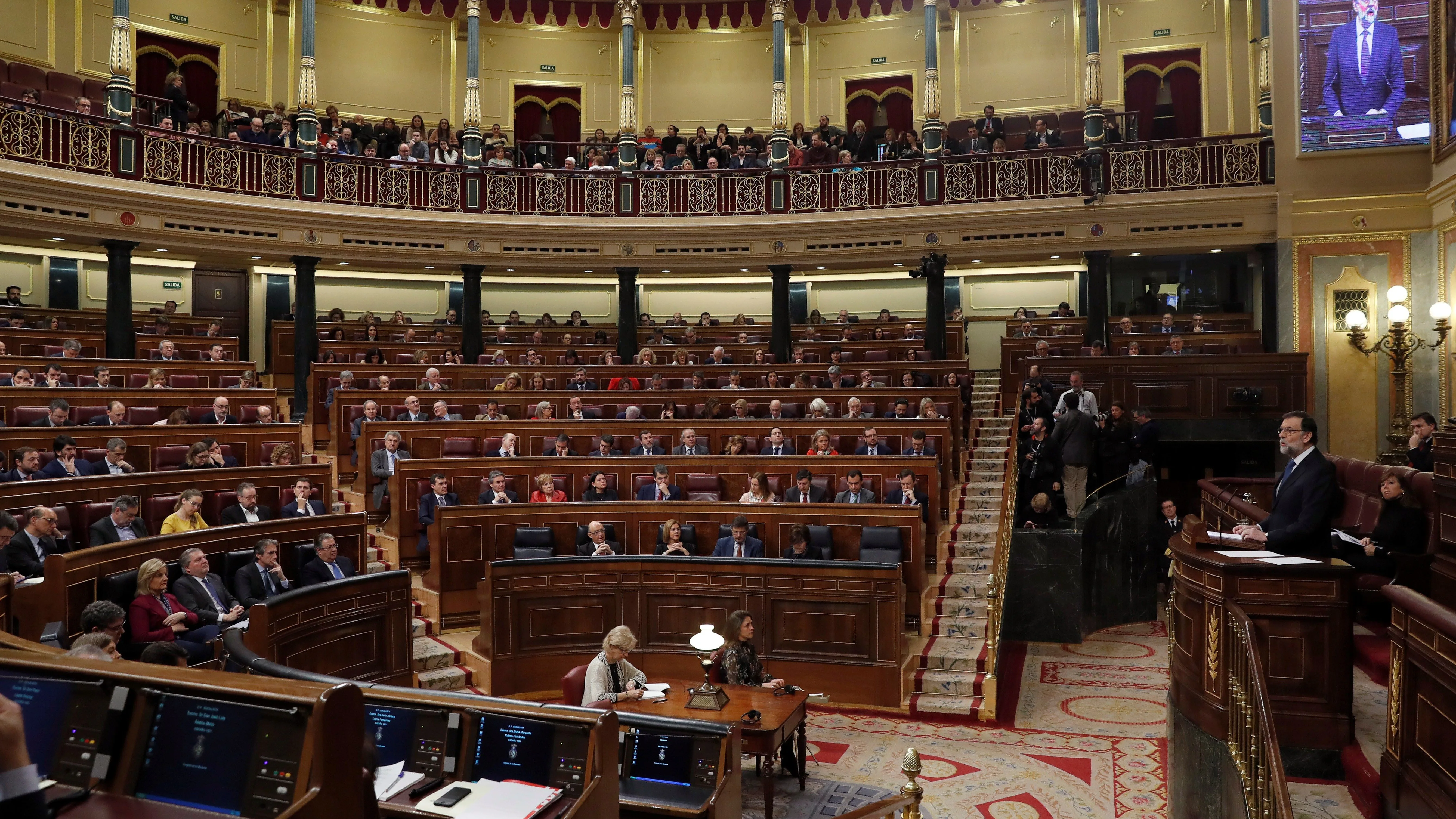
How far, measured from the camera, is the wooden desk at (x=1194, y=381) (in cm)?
1025

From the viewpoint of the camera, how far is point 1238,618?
353 centimetres

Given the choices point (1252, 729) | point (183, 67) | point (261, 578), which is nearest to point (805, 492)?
point (261, 578)

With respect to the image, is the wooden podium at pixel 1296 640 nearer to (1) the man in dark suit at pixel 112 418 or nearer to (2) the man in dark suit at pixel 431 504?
(2) the man in dark suit at pixel 431 504

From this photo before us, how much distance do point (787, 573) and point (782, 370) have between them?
17.6ft

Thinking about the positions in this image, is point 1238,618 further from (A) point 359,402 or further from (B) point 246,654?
(A) point 359,402

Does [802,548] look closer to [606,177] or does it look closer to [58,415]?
[58,415]

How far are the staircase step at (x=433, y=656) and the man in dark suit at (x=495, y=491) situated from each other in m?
1.23

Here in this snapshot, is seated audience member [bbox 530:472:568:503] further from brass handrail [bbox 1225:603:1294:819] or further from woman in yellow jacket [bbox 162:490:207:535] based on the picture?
brass handrail [bbox 1225:603:1294:819]

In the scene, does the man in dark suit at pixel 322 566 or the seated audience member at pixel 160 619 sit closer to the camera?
the seated audience member at pixel 160 619

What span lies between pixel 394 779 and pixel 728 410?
8113mm

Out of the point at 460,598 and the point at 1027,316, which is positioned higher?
the point at 1027,316

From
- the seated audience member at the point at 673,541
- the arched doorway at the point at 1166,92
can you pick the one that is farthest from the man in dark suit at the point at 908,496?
the arched doorway at the point at 1166,92

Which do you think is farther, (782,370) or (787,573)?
(782,370)

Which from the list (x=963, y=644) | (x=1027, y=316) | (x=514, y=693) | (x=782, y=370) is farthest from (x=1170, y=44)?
(x=514, y=693)
